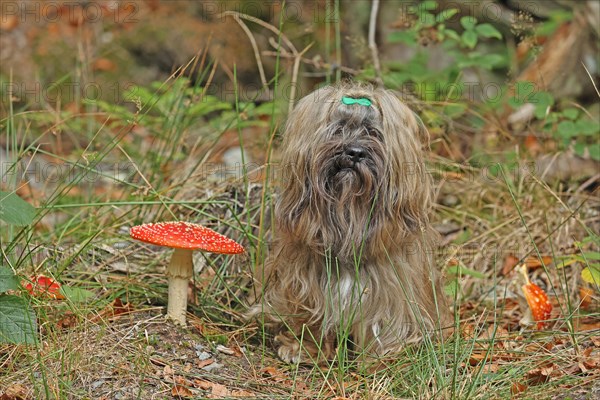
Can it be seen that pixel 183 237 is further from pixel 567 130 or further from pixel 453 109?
pixel 567 130

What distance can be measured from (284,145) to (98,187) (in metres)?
4.16

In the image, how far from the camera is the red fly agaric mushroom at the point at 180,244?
4137mm

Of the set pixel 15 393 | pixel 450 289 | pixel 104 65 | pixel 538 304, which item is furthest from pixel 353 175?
pixel 104 65

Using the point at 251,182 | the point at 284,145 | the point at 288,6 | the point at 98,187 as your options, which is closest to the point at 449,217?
the point at 251,182

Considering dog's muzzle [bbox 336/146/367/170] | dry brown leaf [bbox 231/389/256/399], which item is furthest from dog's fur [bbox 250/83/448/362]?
dry brown leaf [bbox 231/389/256/399]

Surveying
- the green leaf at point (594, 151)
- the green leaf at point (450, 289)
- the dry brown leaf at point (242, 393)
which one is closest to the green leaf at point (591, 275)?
the green leaf at point (450, 289)

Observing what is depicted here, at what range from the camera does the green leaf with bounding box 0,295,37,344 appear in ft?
12.8

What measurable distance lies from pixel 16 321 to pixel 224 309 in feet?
4.26

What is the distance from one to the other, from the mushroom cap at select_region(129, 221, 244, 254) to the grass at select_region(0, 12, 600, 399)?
0.41m

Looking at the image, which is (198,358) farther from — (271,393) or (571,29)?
(571,29)

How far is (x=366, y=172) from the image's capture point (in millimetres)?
4168

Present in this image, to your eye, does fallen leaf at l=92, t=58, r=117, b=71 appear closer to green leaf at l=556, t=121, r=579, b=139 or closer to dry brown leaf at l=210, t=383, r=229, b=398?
green leaf at l=556, t=121, r=579, b=139

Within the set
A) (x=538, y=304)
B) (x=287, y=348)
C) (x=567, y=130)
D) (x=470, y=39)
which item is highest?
(x=470, y=39)

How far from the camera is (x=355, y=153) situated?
4.18 meters
